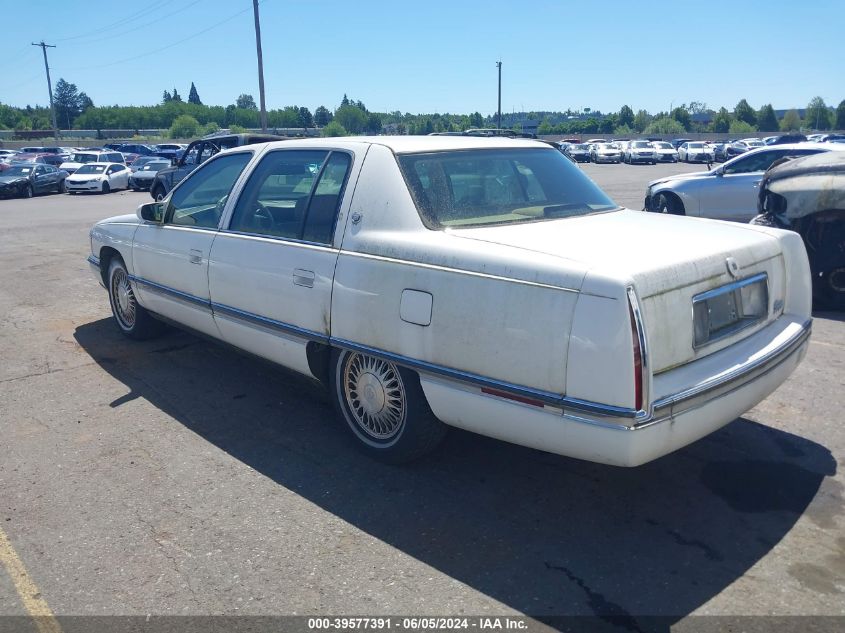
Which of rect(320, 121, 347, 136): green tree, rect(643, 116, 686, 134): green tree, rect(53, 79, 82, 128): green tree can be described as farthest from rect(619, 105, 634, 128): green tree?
rect(53, 79, 82, 128): green tree

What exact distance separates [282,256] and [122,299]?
2895 mm

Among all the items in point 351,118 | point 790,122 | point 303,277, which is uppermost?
point 351,118

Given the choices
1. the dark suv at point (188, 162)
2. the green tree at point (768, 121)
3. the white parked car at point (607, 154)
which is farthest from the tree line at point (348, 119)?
the dark suv at point (188, 162)

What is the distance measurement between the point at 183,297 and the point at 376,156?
6.70 feet

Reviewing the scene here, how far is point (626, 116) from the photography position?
120 metres

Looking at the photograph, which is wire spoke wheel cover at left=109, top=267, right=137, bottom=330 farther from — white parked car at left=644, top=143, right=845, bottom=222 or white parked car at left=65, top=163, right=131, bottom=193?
white parked car at left=65, top=163, right=131, bottom=193

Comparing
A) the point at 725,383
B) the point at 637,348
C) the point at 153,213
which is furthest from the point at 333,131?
the point at 637,348

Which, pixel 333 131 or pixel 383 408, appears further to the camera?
pixel 333 131

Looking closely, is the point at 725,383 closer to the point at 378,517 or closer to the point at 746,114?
the point at 378,517

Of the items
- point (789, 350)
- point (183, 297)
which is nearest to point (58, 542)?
point (183, 297)

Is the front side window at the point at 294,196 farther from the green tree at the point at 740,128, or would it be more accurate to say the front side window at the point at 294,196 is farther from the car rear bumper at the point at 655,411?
the green tree at the point at 740,128

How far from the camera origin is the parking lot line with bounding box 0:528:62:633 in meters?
2.83

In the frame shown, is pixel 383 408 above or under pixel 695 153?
under

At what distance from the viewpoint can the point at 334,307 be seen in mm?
3969
